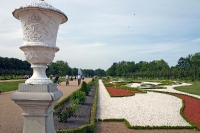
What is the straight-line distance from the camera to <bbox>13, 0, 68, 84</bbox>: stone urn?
262 centimetres

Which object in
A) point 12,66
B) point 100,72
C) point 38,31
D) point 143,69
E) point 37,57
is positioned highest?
point 12,66

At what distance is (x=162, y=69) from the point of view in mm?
67125

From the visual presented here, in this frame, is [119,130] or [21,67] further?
[21,67]

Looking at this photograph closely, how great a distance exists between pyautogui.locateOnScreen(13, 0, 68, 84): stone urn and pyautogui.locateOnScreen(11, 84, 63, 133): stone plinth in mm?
118

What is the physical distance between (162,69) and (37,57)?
223 feet

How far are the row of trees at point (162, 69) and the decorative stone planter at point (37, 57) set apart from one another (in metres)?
44.8

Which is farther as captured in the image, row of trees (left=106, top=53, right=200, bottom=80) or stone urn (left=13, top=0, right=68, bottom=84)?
row of trees (left=106, top=53, right=200, bottom=80)

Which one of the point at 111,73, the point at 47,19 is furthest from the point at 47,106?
the point at 111,73

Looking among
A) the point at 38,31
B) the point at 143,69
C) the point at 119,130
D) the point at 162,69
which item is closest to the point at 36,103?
the point at 38,31

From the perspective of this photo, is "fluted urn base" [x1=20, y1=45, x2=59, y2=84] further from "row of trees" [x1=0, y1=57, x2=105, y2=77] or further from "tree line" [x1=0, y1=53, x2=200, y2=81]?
"row of trees" [x1=0, y1=57, x2=105, y2=77]

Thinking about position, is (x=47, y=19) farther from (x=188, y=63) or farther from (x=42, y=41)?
(x=188, y=63)

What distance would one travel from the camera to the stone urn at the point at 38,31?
2.62 m

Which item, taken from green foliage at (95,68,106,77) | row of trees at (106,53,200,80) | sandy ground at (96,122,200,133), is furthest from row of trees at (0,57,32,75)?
green foliage at (95,68,106,77)

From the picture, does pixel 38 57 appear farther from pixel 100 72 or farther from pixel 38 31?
pixel 100 72
